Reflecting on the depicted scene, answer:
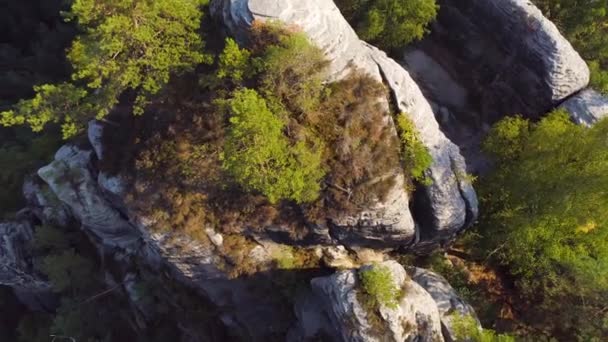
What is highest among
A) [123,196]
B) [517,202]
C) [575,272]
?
[123,196]

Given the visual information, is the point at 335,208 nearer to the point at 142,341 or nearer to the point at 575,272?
the point at 575,272

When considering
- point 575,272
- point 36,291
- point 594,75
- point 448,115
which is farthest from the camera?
point 36,291

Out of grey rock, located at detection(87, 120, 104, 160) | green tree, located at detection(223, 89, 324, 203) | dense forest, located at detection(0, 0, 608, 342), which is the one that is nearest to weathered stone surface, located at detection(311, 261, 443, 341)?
dense forest, located at detection(0, 0, 608, 342)

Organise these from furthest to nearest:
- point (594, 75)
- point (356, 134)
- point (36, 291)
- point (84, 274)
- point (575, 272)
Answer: point (36, 291), point (84, 274), point (594, 75), point (575, 272), point (356, 134)

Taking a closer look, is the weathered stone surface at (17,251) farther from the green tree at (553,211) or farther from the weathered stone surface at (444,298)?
the green tree at (553,211)

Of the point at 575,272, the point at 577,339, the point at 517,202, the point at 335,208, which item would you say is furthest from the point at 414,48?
the point at 577,339

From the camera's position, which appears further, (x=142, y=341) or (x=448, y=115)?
(x=142, y=341)

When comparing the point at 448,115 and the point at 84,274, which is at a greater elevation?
the point at 448,115

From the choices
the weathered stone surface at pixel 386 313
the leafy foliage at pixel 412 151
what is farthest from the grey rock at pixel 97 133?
the leafy foliage at pixel 412 151
